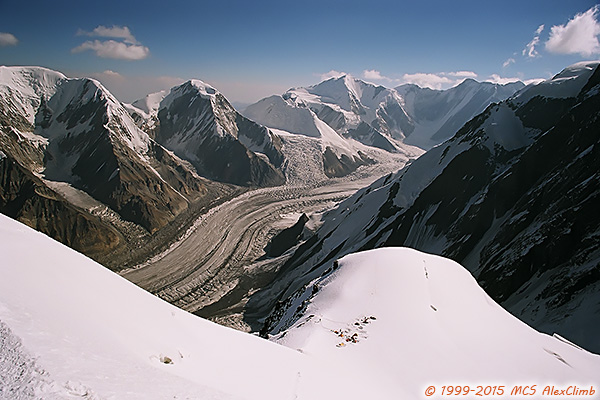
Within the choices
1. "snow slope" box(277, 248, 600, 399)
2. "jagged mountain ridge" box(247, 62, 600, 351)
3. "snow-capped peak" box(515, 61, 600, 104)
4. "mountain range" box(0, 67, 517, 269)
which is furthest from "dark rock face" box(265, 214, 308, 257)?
"snow slope" box(277, 248, 600, 399)

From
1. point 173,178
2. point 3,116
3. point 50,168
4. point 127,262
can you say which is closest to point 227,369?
point 127,262

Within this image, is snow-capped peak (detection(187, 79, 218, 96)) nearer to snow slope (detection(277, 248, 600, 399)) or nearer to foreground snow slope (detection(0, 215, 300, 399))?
snow slope (detection(277, 248, 600, 399))

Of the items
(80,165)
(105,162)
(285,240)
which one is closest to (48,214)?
(105,162)

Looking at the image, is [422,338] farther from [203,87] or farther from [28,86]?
[203,87]

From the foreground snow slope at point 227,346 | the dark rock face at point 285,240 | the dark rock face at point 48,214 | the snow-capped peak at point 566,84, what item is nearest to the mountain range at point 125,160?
the dark rock face at point 48,214

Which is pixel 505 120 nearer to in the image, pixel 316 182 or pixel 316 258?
pixel 316 258

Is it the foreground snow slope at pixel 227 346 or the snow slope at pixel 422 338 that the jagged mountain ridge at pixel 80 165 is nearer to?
the snow slope at pixel 422 338
